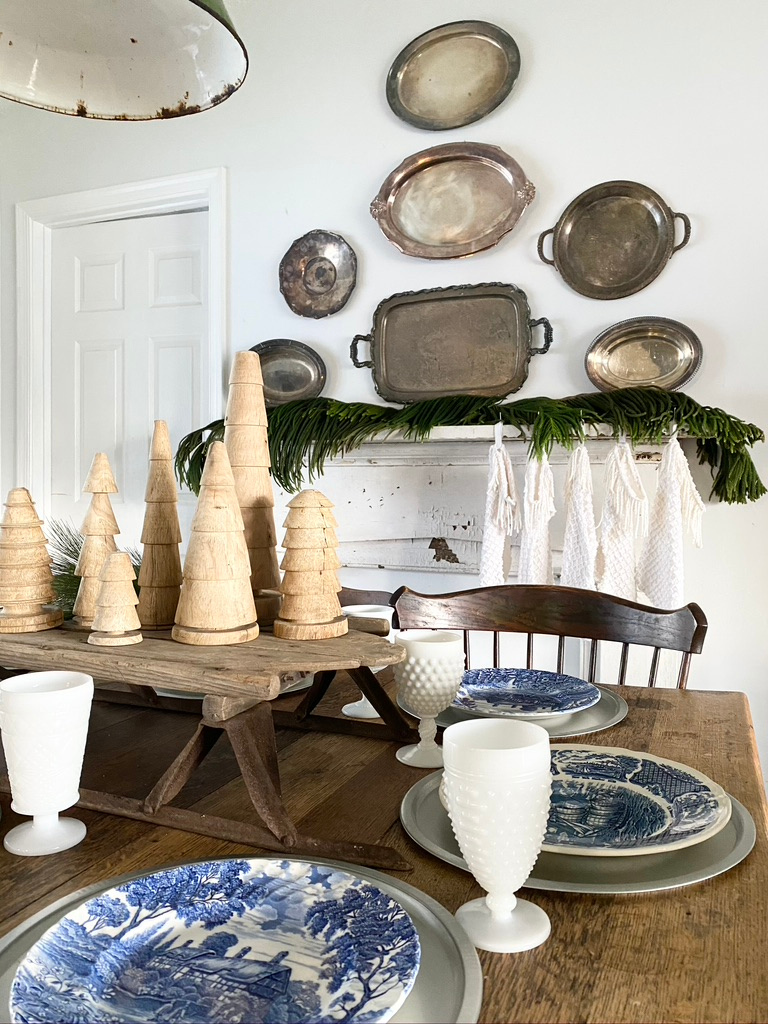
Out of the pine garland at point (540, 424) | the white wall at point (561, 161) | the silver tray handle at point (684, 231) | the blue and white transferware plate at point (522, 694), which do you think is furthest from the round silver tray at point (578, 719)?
the silver tray handle at point (684, 231)

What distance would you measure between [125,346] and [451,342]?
1238mm

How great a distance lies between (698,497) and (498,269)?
79 cm

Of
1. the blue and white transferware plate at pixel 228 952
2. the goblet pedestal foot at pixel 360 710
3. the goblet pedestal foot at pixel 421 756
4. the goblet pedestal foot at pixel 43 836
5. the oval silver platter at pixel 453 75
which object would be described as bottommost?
the goblet pedestal foot at pixel 360 710

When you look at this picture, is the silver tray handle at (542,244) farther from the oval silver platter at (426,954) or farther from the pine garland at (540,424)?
the oval silver platter at (426,954)

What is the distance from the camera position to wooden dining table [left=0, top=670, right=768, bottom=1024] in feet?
1.57

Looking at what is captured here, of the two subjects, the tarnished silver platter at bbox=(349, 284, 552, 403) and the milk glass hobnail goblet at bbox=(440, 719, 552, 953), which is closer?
the milk glass hobnail goblet at bbox=(440, 719, 552, 953)

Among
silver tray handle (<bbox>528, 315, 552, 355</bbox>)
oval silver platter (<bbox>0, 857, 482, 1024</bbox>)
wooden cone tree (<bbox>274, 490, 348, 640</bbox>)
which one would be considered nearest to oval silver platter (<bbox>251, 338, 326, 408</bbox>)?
silver tray handle (<bbox>528, 315, 552, 355</bbox>)

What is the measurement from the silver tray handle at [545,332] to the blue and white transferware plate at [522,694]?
109 centimetres

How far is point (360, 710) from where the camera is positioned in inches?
41.2

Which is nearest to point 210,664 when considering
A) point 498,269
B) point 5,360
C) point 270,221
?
point 498,269

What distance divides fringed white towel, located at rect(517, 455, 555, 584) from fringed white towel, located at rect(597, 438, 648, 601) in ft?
0.40

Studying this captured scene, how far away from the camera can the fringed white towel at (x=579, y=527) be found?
5.97ft

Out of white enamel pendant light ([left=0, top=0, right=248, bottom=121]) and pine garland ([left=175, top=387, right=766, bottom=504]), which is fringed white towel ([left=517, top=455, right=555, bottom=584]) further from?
white enamel pendant light ([left=0, top=0, right=248, bottom=121])

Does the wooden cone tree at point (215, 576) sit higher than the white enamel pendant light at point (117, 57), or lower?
lower
